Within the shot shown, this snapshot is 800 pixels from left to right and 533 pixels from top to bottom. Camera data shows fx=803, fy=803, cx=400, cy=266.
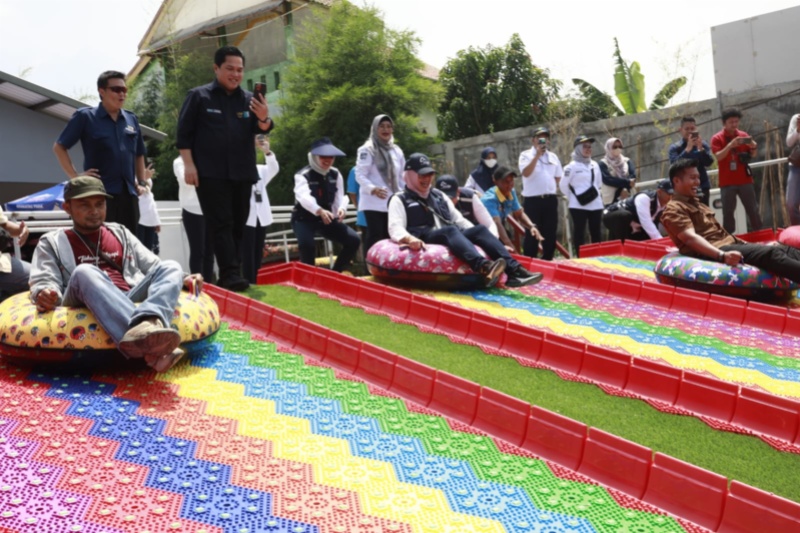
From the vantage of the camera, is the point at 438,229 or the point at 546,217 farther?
the point at 546,217

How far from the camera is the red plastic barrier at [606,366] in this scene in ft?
15.6

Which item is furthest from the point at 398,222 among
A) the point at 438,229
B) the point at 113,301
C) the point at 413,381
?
the point at 113,301

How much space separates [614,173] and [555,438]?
7986 mm

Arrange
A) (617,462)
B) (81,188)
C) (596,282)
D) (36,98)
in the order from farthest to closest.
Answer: (36,98), (596,282), (81,188), (617,462)

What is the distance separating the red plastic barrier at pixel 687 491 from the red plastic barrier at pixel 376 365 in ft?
5.55

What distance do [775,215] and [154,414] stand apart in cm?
1088

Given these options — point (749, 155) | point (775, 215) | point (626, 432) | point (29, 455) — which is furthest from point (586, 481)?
point (775, 215)

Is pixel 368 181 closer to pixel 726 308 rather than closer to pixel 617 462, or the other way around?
pixel 726 308

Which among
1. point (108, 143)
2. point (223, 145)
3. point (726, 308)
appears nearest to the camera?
point (108, 143)

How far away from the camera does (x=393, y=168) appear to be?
27.0ft

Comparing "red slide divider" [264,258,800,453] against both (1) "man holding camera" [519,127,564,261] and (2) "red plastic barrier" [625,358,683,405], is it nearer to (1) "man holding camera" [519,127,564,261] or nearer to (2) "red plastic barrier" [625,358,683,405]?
(2) "red plastic barrier" [625,358,683,405]

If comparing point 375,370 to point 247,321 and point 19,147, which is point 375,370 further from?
point 19,147

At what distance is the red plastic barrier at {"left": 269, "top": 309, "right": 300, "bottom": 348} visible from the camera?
5375 mm

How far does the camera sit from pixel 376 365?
474cm
